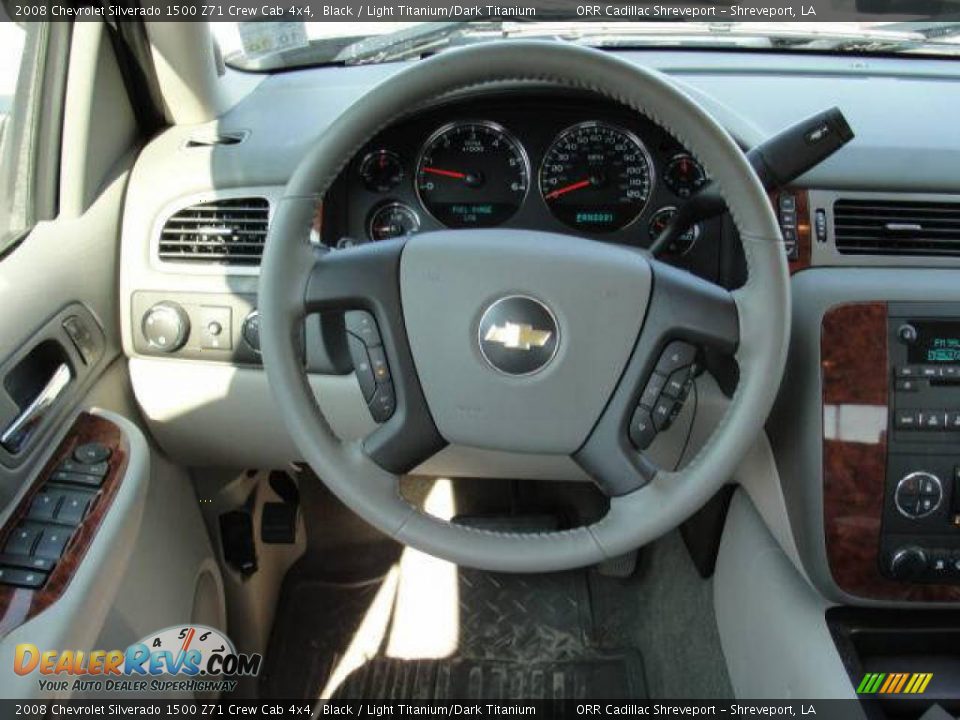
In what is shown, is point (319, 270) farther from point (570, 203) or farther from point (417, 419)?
point (570, 203)

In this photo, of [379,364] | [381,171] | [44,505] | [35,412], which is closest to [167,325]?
[35,412]

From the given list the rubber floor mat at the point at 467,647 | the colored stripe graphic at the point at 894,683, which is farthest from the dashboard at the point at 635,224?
the rubber floor mat at the point at 467,647

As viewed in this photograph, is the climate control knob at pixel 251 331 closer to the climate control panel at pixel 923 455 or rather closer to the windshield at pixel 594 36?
the windshield at pixel 594 36

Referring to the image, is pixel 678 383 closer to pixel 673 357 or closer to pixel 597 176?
pixel 673 357

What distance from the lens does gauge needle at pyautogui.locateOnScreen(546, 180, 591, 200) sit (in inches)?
56.9

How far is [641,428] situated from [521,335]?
205 mm

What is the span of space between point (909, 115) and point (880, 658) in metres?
0.98

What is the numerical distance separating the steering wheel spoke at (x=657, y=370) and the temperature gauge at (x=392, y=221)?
51 cm

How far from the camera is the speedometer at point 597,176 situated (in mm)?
1432

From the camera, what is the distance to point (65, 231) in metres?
1.47

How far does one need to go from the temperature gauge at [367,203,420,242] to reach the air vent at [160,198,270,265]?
21 centimetres

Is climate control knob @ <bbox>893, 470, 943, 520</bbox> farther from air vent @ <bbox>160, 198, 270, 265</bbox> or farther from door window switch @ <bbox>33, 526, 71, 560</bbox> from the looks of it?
door window switch @ <bbox>33, 526, 71, 560</bbox>

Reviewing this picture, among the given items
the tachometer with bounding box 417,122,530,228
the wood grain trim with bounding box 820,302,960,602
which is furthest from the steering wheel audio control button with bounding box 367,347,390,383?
the wood grain trim with bounding box 820,302,960,602

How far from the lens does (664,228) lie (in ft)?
4.63
